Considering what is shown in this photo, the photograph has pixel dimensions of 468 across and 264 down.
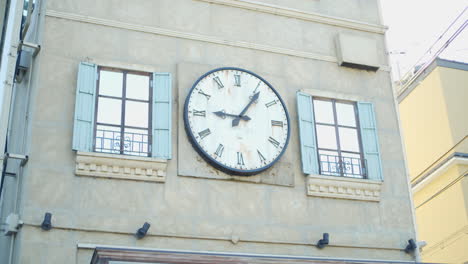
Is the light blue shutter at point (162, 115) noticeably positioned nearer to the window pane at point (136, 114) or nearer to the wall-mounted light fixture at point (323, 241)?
the window pane at point (136, 114)

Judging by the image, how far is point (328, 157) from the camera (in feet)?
45.6

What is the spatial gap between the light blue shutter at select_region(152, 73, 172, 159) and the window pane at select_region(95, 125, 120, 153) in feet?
1.96

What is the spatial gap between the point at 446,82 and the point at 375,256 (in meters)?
9.08

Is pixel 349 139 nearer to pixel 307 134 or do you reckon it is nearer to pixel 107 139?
pixel 307 134

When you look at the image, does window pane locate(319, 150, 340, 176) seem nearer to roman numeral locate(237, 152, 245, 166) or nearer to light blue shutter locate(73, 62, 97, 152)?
roman numeral locate(237, 152, 245, 166)

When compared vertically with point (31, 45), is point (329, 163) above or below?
below

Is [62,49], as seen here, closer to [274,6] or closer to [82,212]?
[82,212]

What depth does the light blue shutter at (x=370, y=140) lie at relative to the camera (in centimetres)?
1403

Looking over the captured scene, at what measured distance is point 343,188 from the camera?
44.9ft

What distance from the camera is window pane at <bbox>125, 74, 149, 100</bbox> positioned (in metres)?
13.1

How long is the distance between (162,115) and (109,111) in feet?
2.83

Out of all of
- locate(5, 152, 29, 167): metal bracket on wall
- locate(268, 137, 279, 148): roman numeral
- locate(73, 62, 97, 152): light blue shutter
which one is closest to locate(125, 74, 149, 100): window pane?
locate(73, 62, 97, 152): light blue shutter

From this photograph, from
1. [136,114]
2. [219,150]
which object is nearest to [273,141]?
[219,150]

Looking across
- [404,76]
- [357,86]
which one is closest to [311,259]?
[357,86]
